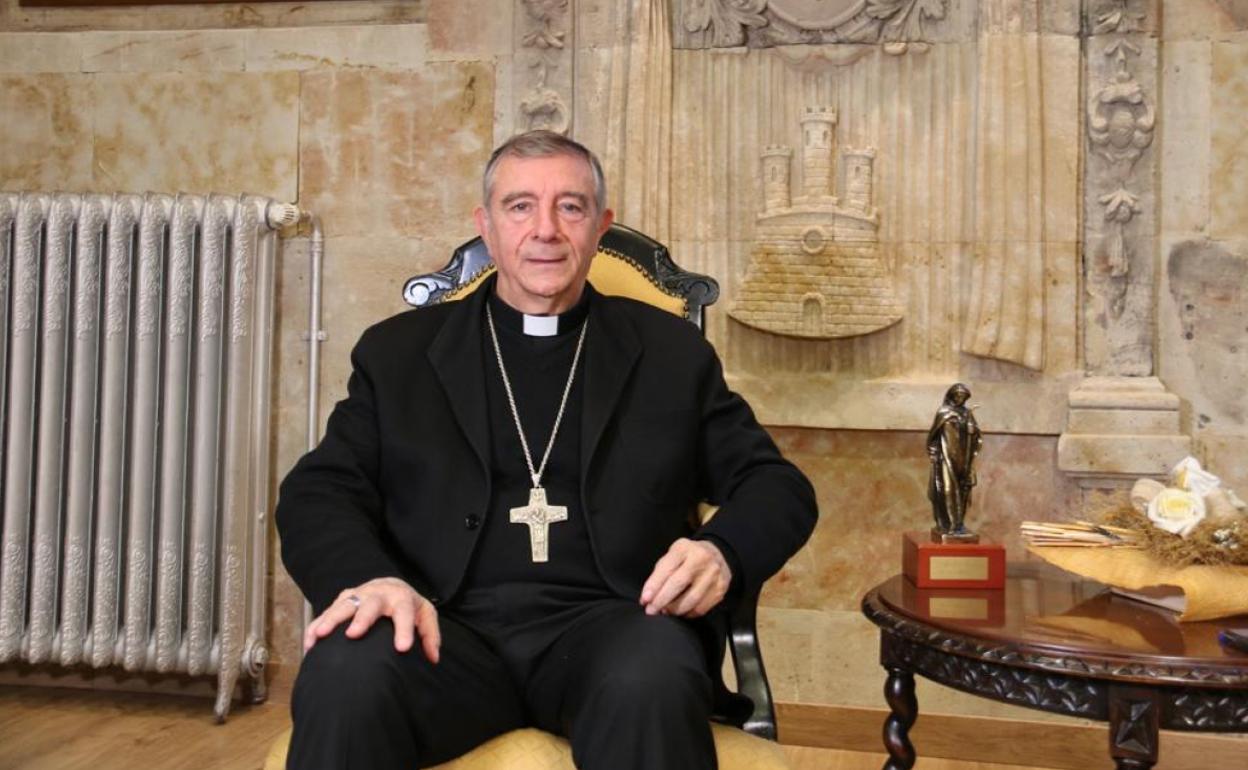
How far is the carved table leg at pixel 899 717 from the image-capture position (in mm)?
2543

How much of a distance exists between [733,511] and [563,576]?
13.3 inches

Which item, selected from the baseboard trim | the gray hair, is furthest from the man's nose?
the baseboard trim

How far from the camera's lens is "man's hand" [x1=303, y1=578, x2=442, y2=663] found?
2035mm

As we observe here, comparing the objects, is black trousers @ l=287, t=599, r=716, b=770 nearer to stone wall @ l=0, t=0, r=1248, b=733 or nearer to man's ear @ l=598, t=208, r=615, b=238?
man's ear @ l=598, t=208, r=615, b=238

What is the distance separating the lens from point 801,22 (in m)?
3.97

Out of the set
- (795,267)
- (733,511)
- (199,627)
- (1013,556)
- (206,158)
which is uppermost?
(206,158)

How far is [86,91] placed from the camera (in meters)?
4.52

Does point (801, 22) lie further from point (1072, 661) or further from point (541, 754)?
point (541, 754)

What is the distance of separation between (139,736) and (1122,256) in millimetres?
3310

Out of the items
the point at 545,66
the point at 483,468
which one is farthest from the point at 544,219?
the point at 545,66

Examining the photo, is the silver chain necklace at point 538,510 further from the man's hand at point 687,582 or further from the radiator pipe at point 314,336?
the radiator pipe at point 314,336

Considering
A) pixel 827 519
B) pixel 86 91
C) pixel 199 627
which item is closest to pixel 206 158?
pixel 86 91

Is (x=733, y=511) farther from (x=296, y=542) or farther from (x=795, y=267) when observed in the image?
(x=795, y=267)

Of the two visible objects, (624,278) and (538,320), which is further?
(624,278)
